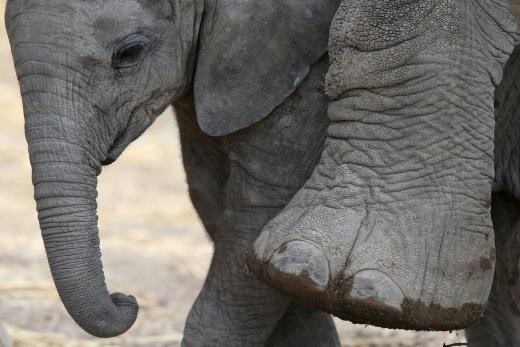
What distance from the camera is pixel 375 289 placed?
405cm

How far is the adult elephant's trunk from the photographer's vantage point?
13.8 ft

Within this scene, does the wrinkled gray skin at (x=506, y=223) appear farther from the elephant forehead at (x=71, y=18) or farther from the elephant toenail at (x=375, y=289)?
the elephant forehead at (x=71, y=18)

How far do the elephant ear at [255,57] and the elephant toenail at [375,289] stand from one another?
2.56 feet

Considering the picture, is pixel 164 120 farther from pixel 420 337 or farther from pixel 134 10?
pixel 134 10

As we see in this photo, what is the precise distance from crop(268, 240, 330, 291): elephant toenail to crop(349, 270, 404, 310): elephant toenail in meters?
0.09

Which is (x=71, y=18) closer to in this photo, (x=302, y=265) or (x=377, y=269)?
A: (x=302, y=265)

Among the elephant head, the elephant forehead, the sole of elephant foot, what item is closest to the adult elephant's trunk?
the elephant head

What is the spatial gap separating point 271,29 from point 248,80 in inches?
7.0

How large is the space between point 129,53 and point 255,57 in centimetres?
43

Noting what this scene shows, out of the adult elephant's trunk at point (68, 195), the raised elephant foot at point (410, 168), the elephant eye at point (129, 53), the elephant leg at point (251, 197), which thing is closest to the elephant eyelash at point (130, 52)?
the elephant eye at point (129, 53)

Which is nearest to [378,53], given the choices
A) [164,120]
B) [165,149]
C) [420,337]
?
[420,337]

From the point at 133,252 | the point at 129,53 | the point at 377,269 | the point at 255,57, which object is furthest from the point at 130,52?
the point at 133,252

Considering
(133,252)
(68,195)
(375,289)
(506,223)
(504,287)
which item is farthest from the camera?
(133,252)

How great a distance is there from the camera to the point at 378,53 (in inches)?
166
